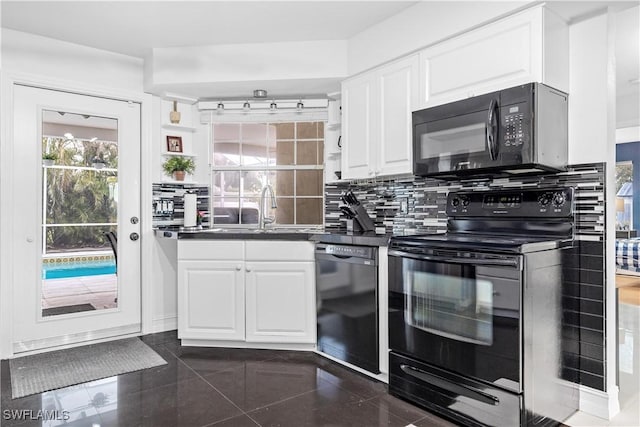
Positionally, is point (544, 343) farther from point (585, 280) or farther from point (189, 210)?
point (189, 210)

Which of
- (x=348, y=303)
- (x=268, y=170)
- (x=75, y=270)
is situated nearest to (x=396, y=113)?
(x=348, y=303)

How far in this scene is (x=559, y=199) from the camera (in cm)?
224

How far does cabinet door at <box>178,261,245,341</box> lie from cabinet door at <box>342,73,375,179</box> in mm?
1115

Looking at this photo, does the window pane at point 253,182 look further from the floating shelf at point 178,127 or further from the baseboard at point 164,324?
the baseboard at point 164,324

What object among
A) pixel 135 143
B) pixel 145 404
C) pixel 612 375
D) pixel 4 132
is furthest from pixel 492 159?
pixel 4 132

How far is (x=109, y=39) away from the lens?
321cm

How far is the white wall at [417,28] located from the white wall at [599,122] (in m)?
Result: 0.46

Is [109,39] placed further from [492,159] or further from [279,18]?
[492,159]

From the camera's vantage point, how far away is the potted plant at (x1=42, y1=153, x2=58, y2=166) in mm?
3176

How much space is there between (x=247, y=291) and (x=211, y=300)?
0.30 meters

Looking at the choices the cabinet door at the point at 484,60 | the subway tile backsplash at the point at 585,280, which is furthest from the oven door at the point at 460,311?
the cabinet door at the point at 484,60

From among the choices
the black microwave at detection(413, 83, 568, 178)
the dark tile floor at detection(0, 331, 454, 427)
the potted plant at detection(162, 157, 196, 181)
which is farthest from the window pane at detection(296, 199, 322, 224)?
the black microwave at detection(413, 83, 568, 178)

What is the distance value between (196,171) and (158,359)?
67.0 inches

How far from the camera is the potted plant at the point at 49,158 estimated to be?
318cm
